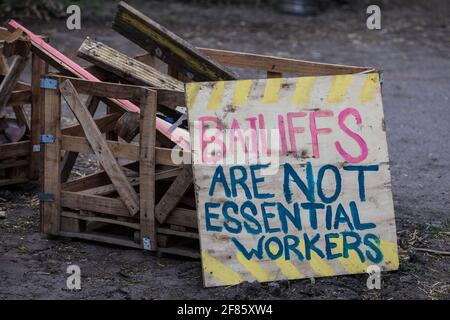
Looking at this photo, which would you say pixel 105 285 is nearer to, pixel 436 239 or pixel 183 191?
pixel 183 191

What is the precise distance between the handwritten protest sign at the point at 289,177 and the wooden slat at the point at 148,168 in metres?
0.40

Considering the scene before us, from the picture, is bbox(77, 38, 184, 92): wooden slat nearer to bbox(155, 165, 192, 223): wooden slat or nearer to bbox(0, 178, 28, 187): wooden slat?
bbox(155, 165, 192, 223): wooden slat

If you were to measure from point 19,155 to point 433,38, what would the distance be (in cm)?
901

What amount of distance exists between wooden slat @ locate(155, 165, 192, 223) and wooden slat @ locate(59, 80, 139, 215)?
174 mm

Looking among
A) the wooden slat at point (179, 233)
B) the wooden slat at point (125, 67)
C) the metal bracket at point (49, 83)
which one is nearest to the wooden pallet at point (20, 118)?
the wooden slat at point (125, 67)

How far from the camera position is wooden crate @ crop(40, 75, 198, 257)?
534cm

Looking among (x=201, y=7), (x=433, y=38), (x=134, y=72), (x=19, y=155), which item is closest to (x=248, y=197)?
(x=134, y=72)

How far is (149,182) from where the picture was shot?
5383 millimetres

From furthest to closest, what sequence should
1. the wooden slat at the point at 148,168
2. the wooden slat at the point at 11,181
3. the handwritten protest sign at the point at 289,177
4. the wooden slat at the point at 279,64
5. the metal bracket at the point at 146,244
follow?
the wooden slat at the point at 11,181, the wooden slat at the point at 279,64, the metal bracket at the point at 146,244, the wooden slat at the point at 148,168, the handwritten protest sign at the point at 289,177

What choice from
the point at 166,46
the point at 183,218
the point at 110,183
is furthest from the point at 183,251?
the point at 166,46

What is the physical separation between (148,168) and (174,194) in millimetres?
→ 237

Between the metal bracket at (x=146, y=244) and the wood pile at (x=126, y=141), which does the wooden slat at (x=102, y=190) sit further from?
the metal bracket at (x=146, y=244)

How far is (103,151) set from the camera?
215 inches

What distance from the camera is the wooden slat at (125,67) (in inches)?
228
